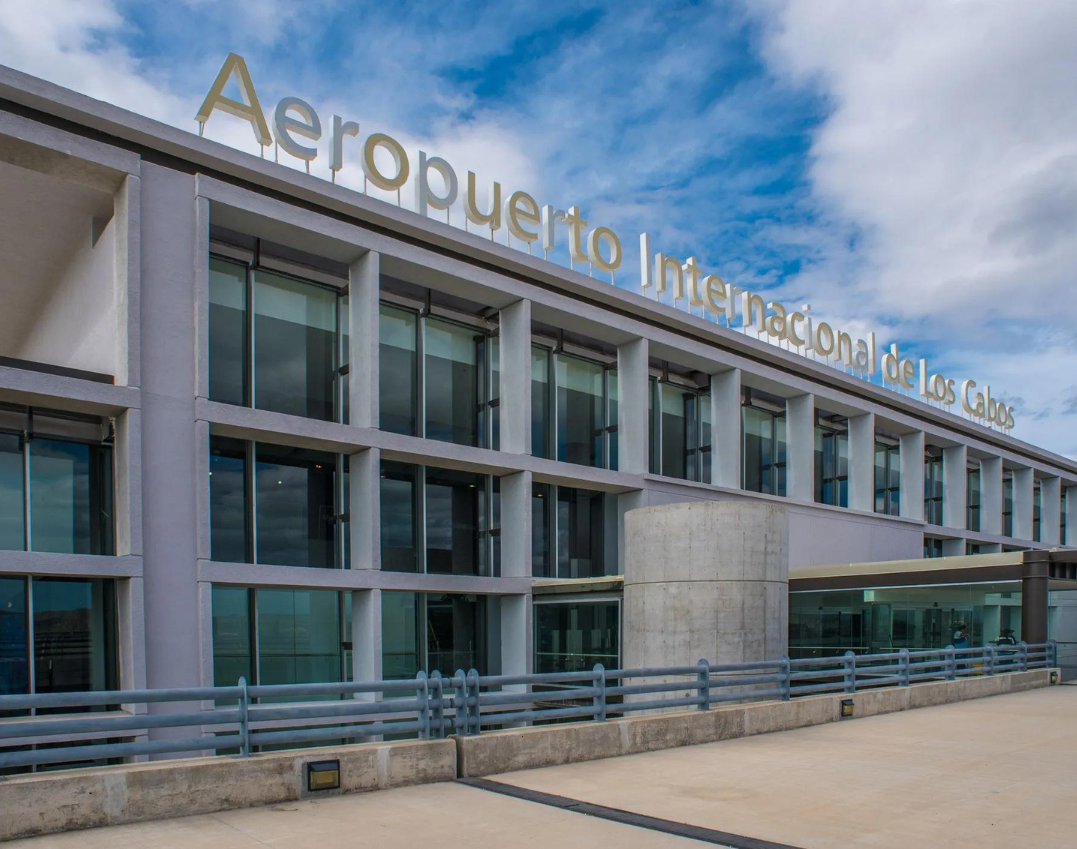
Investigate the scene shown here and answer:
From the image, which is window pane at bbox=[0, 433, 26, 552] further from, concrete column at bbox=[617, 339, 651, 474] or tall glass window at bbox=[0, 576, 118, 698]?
concrete column at bbox=[617, 339, 651, 474]

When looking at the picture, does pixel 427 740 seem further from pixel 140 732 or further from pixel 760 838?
pixel 140 732

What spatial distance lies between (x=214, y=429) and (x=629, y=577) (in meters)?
10.1

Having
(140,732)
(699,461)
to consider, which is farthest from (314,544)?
(699,461)

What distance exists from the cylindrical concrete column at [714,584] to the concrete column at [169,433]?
9.76m

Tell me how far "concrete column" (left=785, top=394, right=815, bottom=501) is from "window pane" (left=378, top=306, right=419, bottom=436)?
1874 centimetres

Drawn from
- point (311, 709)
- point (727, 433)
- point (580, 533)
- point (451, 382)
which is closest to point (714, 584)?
point (311, 709)

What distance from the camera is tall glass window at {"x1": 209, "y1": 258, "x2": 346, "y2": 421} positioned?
23.8 meters

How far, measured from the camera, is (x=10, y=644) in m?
19.1

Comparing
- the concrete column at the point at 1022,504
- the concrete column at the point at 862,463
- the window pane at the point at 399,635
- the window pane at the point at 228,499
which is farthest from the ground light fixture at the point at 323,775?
the concrete column at the point at 1022,504

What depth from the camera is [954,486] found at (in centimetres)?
5081

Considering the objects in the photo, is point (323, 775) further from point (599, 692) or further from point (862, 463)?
point (862, 463)

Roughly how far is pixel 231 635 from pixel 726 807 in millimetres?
15642

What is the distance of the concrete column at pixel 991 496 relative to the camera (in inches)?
2153

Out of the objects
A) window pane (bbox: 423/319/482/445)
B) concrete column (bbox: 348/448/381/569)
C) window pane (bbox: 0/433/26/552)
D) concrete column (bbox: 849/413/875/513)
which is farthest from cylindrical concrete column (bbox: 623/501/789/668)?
concrete column (bbox: 849/413/875/513)
